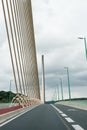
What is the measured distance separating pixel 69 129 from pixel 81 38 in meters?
26.5

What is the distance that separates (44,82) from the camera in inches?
4264

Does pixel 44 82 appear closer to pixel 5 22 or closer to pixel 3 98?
pixel 3 98

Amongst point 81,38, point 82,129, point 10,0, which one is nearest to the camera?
point 82,129

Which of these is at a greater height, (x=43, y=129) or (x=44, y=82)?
(x=44, y=82)

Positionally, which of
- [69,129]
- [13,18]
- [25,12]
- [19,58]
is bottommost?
[69,129]

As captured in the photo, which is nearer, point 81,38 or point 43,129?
point 43,129

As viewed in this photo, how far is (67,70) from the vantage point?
68.6 m

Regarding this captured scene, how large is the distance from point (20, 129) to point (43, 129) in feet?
2.48

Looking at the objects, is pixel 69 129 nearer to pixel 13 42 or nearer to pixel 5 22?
pixel 5 22

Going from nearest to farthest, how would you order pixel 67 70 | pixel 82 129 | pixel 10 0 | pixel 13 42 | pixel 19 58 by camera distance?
pixel 82 129
pixel 10 0
pixel 13 42
pixel 19 58
pixel 67 70

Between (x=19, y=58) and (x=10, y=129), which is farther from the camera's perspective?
(x=19, y=58)

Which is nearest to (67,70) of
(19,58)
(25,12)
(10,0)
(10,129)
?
(25,12)

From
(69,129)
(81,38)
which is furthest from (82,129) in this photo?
(81,38)

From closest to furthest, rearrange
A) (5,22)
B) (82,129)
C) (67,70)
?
(82,129)
(5,22)
(67,70)
